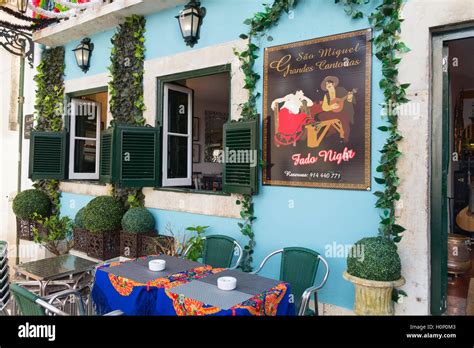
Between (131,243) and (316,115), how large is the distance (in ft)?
10.7

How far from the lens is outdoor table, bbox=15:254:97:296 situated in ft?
12.0

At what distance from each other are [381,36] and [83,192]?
18.5 ft

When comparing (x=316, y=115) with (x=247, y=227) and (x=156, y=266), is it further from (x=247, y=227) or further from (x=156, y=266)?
(x=156, y=266)

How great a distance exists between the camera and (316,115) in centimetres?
416

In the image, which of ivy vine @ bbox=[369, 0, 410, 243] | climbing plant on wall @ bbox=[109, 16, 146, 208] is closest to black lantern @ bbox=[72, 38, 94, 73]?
climbing plant on wall @ bbox=[109, 16, 146, 208]

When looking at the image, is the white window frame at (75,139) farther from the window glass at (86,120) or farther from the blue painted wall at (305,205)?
the blue painted wall at (305,205)

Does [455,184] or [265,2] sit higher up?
[265,2]

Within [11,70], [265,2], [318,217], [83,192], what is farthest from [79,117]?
[318,217]

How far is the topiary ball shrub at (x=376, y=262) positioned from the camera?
3223 mm

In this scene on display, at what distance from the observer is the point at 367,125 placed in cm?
383
